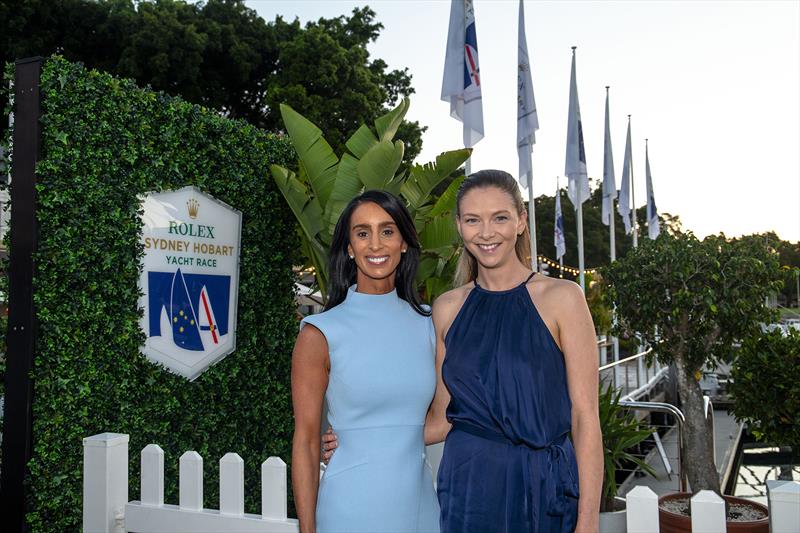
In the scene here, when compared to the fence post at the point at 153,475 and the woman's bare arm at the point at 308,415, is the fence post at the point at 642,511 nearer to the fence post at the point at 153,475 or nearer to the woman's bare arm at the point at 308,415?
the woman's bare arm at the point at 308,415

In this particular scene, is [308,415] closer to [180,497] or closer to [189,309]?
[180,497]

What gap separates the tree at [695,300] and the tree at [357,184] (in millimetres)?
1779

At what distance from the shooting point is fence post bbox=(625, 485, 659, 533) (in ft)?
7.46

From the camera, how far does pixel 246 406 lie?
5.89 m

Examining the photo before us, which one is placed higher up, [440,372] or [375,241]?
[375,241]

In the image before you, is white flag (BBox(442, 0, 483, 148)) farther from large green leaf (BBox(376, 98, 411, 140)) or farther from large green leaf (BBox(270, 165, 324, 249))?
large green leaf (BBox(270, 165, 324, 249))

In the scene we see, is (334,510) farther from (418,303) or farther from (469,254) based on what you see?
(469,254)

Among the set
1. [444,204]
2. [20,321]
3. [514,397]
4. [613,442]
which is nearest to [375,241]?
[514,397]

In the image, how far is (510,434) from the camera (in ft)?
6.80

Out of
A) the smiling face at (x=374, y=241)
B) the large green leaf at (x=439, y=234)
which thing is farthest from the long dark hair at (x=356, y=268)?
the large green leaf at (x=439, y=234)

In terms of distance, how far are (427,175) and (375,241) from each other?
185 inches

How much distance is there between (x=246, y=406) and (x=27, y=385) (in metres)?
2.06

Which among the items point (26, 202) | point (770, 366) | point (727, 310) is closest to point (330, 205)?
point (26, 202)

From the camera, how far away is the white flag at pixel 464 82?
10.1 m
